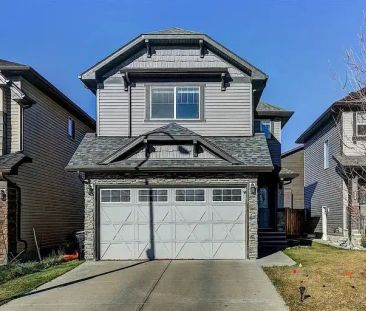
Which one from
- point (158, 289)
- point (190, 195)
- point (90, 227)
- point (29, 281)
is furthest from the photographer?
A: point (190, 195)

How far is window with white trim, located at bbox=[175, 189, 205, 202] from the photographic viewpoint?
53.2 feet

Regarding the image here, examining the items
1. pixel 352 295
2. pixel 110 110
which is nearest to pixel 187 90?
pixel 110 110

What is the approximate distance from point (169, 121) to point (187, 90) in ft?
4.38

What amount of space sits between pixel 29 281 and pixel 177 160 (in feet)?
19.9

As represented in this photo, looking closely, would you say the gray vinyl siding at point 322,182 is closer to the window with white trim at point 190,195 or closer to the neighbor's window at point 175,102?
the neighbor's window at point 175,102

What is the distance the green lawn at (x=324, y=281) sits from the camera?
960 cm

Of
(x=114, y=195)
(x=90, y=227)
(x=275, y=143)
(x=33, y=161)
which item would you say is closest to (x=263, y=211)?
(x=275, y=143)

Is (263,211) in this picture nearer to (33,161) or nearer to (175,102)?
(175,102)

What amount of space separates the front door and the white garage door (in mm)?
6423

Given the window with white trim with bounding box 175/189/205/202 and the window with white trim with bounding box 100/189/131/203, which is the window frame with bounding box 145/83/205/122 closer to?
the window with white trim with bounding box 175/189/205/202

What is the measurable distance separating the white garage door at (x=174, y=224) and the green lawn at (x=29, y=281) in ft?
5.15

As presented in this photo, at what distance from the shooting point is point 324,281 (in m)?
11.8

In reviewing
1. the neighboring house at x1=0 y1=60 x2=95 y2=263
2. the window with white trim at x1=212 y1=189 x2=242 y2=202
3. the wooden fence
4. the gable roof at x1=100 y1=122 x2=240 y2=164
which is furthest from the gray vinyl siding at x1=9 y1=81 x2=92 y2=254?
the wooden fence

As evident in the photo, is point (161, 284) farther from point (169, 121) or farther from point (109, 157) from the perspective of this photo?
point (169, 121)
